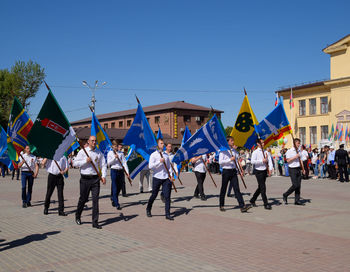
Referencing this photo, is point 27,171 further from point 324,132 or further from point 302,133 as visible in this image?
point 302,133

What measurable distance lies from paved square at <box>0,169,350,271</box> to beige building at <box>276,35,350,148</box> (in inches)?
1419

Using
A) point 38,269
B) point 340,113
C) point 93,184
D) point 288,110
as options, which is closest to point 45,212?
point 93,184

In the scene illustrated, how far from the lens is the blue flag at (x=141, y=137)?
36.8ft

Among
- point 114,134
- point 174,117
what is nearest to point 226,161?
point 114,134

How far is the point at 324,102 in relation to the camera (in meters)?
51.2

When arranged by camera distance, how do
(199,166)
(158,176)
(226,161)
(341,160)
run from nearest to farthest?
(158,176), (226,161), (199,166), (341,160)

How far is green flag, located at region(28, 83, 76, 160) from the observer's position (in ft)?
30.0

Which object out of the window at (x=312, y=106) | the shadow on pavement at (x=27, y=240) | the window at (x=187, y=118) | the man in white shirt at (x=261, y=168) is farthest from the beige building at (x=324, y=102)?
the shadow on pavement at (x=27, y=240)

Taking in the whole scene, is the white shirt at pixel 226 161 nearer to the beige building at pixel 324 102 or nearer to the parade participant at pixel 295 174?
the parade participant at pixel 295 174

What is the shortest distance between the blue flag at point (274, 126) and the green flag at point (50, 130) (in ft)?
19.6

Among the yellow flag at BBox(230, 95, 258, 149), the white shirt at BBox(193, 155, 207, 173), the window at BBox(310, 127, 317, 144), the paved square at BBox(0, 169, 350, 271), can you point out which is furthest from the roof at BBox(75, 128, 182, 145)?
the paved square at BBox(0, 169, 350, 271)

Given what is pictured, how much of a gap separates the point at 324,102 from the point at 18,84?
123 ft

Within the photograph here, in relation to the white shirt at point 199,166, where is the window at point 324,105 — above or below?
above

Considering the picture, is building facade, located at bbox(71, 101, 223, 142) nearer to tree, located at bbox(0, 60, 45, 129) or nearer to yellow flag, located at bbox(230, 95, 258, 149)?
tree, located at bbox(0, 60, 45, 129)
